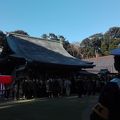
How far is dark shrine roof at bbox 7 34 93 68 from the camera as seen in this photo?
3680 cm

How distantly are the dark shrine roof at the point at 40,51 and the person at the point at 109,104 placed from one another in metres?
30.7

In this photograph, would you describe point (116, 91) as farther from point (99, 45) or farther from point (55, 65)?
point (99, 45)

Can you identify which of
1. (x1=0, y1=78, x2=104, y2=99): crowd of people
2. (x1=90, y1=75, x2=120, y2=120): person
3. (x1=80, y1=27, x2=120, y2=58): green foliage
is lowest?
(x1=90, y1=75, x2=120, y2=120): person

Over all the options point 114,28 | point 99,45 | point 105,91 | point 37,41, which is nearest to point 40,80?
point 37,41

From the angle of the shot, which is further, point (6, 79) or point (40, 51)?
point (40, 51)

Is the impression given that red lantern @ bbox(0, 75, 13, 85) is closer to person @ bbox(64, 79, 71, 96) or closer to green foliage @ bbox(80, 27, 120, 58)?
person @ bbox(64, 79, 71, 96)

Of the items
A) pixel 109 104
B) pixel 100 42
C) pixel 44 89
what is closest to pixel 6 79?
pixel 44 89

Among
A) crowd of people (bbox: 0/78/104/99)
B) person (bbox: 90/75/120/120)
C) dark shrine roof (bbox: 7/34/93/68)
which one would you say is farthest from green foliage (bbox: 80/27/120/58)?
person (bbox: 90/75/120/120)

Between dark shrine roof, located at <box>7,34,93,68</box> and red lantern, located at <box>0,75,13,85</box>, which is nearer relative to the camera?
red lantern, located at <box>0,75,13,85</box>

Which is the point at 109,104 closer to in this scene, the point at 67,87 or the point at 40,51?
the point at 67,87

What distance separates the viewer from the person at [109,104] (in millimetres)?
3801

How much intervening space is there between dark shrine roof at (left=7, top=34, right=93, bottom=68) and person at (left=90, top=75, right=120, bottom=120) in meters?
30.7

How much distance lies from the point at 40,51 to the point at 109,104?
1436 inches

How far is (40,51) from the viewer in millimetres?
40219
